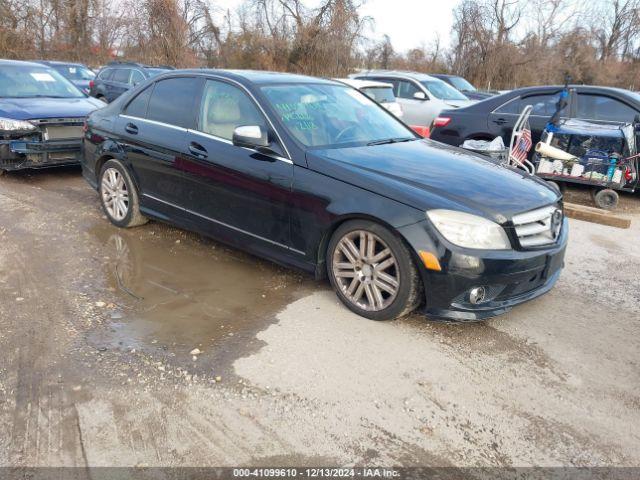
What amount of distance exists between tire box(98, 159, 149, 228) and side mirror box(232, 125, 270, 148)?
1.83m

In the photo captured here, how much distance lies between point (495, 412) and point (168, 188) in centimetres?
345

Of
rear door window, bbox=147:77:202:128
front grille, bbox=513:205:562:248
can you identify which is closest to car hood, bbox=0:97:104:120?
rear door window, bbox=147:77:202:128

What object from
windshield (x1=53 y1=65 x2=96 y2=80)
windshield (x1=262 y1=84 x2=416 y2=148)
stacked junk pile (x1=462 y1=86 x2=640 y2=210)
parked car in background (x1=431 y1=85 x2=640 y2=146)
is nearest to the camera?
windshield (x1=262 y1=84 x2=416 y2=148)

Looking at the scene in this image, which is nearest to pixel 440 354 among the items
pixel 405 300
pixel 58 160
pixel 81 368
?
pixel 405 300

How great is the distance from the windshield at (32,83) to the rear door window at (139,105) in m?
3.78

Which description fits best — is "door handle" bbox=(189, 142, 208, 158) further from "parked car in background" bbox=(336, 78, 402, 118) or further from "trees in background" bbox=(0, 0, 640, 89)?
"trees in background" bbox=(0, 0, 640, 89)

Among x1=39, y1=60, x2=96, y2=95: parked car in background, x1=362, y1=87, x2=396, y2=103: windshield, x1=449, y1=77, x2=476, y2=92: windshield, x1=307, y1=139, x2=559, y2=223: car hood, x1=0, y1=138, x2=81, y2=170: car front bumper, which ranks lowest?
x1=0, y1=138, x2=81, y2=170: car front bumper

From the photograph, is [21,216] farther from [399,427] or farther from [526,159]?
Result: [526,159]

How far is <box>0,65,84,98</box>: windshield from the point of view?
27.3 feet

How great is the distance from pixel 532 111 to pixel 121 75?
13.1m

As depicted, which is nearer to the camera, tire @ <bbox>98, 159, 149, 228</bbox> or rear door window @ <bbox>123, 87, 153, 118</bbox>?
rear door window @ <bbox>123, 87, 153, 118</bbox>

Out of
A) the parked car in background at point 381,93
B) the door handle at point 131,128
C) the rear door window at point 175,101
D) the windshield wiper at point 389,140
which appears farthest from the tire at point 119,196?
the parked car in background at point 381,93

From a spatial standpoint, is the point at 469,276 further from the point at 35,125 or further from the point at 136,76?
the point at 136,76

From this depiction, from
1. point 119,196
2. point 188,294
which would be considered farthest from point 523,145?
point 188,294
